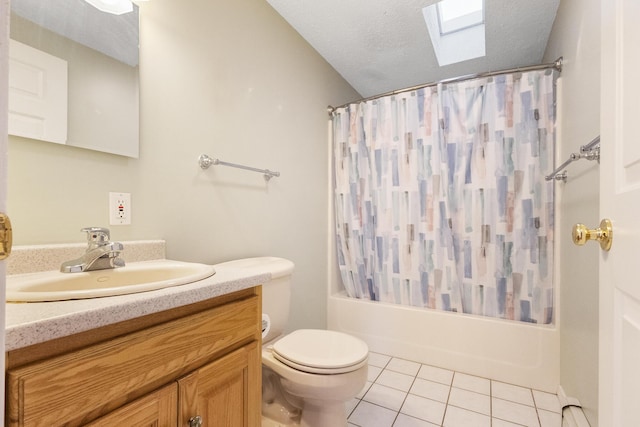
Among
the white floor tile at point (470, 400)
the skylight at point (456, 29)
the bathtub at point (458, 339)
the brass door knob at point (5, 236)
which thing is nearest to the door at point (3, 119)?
the brass door knob at point (5, 236)

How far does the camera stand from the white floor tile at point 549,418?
1.40m

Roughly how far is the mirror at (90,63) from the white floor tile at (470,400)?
1.95m

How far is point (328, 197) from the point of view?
2377 mm

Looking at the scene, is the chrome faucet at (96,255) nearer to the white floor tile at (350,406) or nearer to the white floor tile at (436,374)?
the white floor tile at (350,406)

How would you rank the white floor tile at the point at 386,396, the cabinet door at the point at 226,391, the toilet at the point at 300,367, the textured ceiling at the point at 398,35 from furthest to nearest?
the textured ceiling at the point at 398,35 < the white floor tile at the point at 386,396 < the toilet at the point at 300,367 < the cabinet door at the point at 226,391

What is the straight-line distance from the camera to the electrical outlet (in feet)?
3.36

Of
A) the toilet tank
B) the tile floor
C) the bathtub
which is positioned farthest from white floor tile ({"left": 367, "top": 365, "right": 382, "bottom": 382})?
the toilet tank

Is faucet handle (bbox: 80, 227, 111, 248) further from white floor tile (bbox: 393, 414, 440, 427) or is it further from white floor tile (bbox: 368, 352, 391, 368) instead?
white floor tile (bbox: 368, 352, 391, 368)

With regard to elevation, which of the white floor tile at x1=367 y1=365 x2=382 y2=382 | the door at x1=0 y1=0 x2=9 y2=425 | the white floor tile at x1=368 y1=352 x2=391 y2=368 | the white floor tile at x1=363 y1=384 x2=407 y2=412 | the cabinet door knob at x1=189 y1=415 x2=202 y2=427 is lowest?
the white floor tile at x1=368 y1=352 x2=391 y2=368

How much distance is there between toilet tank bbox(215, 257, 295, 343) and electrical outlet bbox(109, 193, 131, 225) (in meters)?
0.41

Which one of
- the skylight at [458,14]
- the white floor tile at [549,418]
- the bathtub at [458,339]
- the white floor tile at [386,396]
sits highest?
the skylight at [458,14]

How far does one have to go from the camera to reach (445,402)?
1.57 metres

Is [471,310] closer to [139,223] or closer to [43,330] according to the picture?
[139,223]

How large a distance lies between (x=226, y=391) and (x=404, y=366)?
154cm
